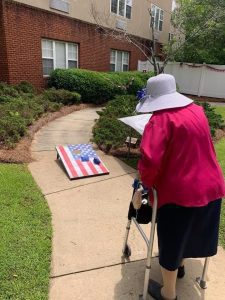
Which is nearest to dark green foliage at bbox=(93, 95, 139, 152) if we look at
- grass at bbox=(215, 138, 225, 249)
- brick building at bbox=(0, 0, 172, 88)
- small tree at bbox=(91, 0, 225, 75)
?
grass at bbox=(215, 138, 225, 249)

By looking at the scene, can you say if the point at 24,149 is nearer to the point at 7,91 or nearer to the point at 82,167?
the point at 82,167

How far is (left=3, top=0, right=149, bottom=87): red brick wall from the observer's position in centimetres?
1168

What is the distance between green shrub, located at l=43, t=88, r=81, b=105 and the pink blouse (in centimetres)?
1040

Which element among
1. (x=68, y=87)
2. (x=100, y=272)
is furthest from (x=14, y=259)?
(x=68, y=87)

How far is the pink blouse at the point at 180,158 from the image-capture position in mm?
2127

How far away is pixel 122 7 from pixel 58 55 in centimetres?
723

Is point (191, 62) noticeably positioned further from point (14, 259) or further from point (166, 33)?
point (14, 259)

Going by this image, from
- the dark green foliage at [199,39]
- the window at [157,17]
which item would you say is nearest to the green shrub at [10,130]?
the dark green foliage at [199,39]

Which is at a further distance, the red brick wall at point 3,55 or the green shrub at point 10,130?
the red brick wall at point 3,55

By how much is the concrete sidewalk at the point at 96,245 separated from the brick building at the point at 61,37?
758 centimetres

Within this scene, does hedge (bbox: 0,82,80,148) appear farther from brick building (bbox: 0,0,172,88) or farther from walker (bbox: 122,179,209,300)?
walker (bbox: 122,179,209,300)

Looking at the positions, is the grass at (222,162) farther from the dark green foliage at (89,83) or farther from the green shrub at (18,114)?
the dark green foliage at (89,83)

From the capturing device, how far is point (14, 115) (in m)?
8.49

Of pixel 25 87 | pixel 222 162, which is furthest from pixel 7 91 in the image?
pixel 222 162
